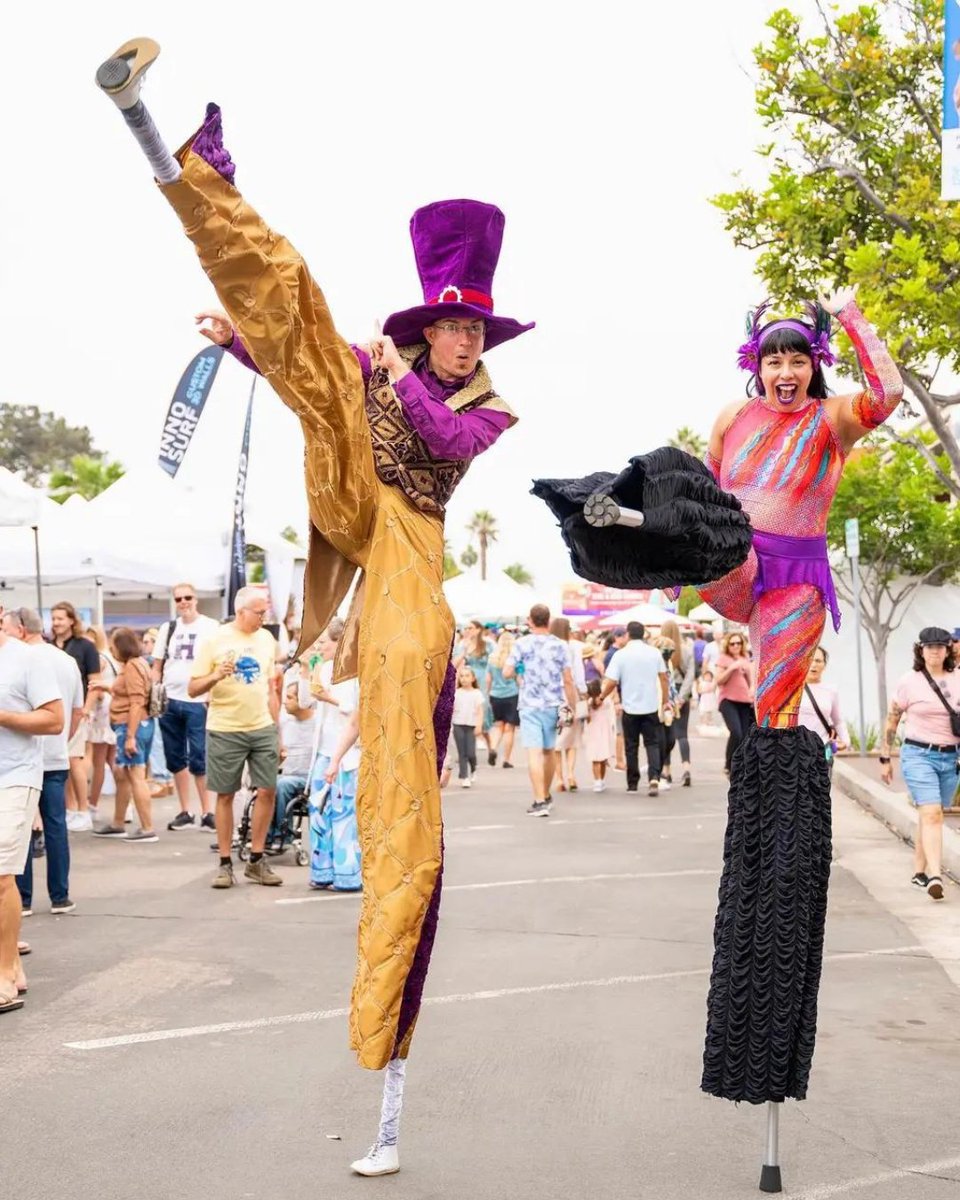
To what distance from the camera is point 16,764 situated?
707cm

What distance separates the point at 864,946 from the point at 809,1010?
4142 mm

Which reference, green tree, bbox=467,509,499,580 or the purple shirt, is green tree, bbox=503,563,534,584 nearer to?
green tree, bbox=467,509,499,580

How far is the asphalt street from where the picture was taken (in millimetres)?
4438

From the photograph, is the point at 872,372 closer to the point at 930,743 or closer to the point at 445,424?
the point at 445,424

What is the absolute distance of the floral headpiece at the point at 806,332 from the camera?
4.38 meters

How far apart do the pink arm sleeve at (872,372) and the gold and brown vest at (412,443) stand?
3.15 feet

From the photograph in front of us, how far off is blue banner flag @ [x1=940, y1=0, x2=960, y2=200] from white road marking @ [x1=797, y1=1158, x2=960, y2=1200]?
6354 millimetres

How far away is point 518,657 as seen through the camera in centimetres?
1605

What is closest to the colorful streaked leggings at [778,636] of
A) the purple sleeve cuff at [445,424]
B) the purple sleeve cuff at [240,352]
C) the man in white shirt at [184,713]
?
the purple sleeve cuff at [445,424]

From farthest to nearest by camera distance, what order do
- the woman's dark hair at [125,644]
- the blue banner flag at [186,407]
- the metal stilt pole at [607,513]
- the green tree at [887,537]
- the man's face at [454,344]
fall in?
the green tree at [887,537]
the blue banner flag at [186,407]
the woman's dark hair at [125,644]
the man's face at [454,344]
the metal stilt pole at [607,513]

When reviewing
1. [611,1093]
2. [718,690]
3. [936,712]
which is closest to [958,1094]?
[611,1093]

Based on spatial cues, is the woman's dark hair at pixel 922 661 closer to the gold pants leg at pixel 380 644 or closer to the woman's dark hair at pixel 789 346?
the woman's dark hair at pixel 789 346

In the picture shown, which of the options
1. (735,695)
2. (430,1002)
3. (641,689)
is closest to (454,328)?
(430,1002)

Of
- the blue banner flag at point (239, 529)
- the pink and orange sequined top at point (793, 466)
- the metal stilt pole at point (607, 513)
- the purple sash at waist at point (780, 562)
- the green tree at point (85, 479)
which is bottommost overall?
the purple sash at waist at point (780, 562)
